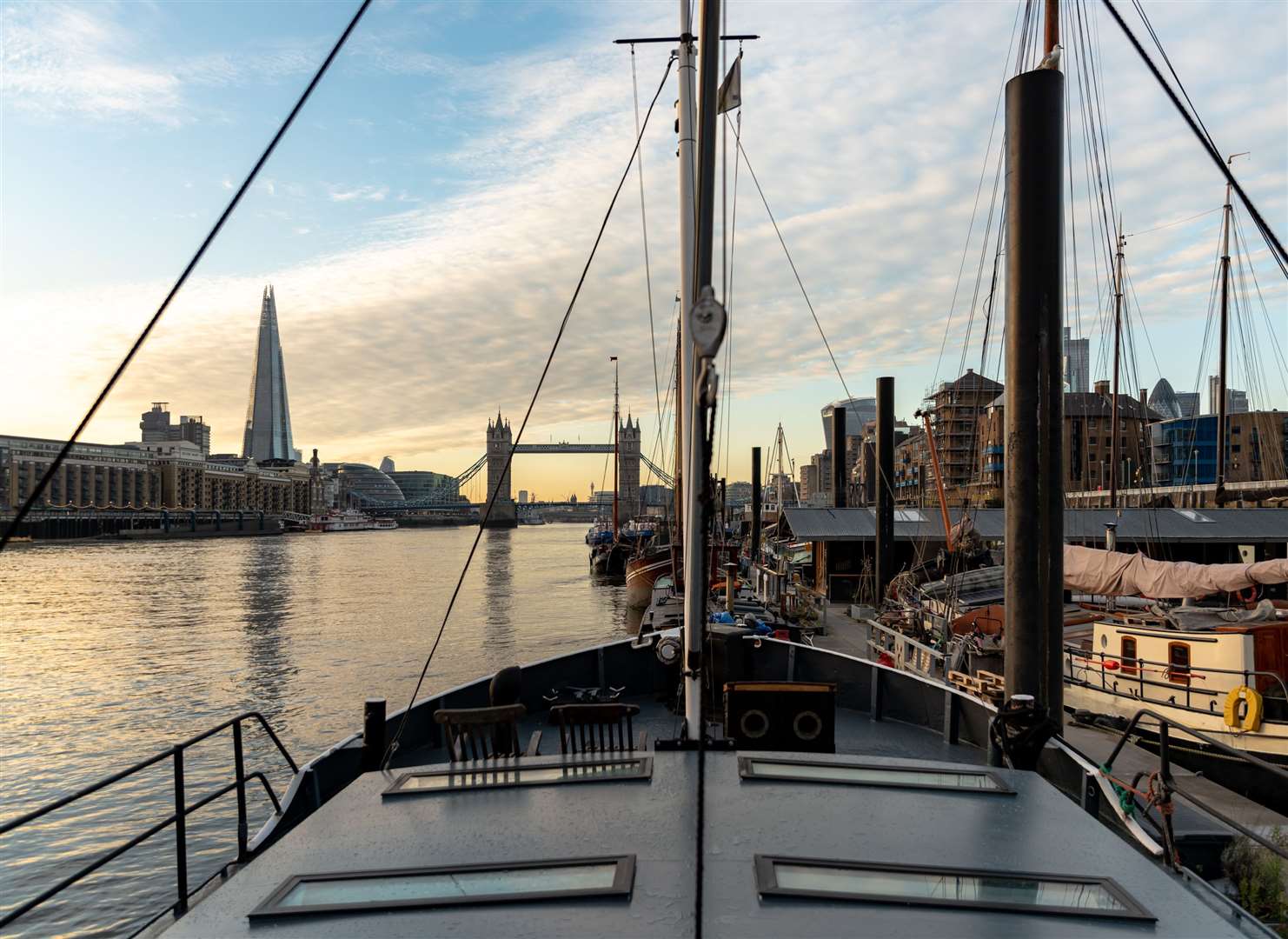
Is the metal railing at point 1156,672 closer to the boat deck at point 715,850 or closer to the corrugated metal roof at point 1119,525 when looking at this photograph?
the boat deck at point 715,850

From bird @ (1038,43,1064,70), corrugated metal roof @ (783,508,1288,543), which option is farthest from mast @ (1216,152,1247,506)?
bird @ (1038,43,1064,70)

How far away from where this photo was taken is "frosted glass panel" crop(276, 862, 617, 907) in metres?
3.68

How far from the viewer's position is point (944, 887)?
371 centimetres

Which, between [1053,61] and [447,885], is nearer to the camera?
Result: [447,885]

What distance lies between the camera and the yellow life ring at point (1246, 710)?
42.0ft

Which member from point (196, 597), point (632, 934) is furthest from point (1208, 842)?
point (196, 597)

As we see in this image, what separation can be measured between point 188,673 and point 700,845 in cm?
3046

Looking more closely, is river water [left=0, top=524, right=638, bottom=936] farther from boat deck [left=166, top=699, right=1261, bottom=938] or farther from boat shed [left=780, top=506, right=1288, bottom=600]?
boat shed [left=780, top=506, right=1288, bottom=600]

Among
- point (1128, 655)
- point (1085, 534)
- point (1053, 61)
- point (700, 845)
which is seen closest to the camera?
point (700, 845)

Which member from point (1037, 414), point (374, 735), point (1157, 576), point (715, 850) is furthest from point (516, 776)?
point (1157, 576)

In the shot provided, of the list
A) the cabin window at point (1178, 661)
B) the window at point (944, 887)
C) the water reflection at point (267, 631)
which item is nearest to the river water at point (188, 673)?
the water reflection at point (267, 631)

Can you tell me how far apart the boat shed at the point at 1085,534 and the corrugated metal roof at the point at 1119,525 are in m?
0.04

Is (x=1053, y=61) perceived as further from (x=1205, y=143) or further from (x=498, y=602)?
(x=498, y=602)

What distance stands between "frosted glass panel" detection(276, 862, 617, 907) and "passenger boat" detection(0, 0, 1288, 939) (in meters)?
0.01
